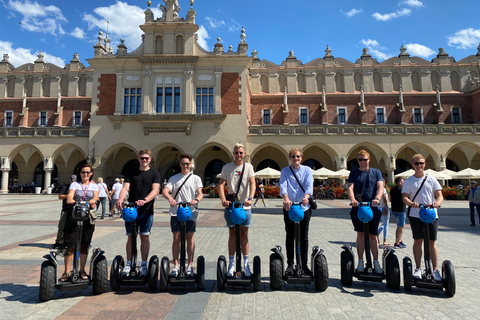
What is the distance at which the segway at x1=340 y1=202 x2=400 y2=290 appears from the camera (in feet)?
13.5

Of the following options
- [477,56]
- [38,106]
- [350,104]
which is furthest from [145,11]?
[477,56]

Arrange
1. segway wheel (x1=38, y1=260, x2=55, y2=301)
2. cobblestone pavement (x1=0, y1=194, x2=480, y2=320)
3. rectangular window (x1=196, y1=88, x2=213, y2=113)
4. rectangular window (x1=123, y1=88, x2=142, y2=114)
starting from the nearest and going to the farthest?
cobblestone pavement (x1=0, y1=194, x2=480, y2=320) → segway wheel (x1=38, y1=260, x2=55, y2=301) → rectangular window (x1=196, y1=88, x2=213, y2=113) → rectangular window (x1=123, y1=88, x2=142, y2=114)

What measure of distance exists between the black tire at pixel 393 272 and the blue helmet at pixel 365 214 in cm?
60

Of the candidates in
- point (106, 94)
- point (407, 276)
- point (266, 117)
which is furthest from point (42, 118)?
point (407, 276)

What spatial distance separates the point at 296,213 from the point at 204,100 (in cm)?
2180

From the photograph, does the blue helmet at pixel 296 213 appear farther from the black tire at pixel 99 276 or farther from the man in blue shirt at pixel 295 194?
the black tire at pixel 99 276

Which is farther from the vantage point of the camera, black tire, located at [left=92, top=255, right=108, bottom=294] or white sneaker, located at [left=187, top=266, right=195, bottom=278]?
white sneaker, located at [left=187, top=266, right=195, bottom=278]

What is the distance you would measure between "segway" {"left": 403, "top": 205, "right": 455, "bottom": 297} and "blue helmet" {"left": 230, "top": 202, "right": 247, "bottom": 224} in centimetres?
221

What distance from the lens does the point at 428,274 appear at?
4.04 m

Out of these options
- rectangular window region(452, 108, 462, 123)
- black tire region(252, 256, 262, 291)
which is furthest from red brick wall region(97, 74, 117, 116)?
rectangular window region(452, 108, 462, 123)

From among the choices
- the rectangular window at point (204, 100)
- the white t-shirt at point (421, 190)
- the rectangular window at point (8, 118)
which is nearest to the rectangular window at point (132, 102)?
the rectangular window at point (204, 100)

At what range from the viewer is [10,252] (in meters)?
6.14

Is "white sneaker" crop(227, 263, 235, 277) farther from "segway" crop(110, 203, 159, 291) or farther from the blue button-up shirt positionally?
the blue button-up shirt

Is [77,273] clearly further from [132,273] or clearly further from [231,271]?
[231,271]
